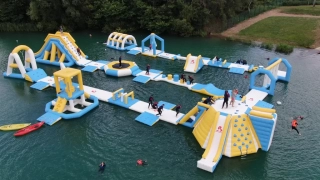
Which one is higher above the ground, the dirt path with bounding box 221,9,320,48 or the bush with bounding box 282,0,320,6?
the bush with bounding box 282,0,320,6

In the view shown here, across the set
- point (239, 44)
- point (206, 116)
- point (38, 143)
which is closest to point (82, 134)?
point (38, 143)

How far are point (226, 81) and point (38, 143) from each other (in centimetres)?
2246

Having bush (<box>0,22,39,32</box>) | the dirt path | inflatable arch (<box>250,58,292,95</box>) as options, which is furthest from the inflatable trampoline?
bush (<box>0,22,39,32</box>)

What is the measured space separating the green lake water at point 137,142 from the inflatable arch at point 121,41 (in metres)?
12.7

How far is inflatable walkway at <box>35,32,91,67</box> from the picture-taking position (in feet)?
136

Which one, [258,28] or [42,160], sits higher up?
[258,28]

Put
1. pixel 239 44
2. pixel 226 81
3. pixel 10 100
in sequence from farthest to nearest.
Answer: pixel 239 44, pixel 226 81, pixel 10 100

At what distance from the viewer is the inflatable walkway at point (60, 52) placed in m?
41.5

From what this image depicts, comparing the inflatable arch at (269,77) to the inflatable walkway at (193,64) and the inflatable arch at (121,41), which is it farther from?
the inflatable arch at (121,41)

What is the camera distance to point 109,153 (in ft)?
74.8

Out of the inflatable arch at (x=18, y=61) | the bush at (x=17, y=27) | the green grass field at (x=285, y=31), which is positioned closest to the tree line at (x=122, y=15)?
the bush at (x=17, y=27)

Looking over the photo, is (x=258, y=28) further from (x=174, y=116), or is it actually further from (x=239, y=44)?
(x=174, y=116)

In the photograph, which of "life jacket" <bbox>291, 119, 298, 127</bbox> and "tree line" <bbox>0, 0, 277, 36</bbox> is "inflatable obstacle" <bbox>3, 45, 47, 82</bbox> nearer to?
"tree line" <bbox>0, 0, 277, 36</bbox>

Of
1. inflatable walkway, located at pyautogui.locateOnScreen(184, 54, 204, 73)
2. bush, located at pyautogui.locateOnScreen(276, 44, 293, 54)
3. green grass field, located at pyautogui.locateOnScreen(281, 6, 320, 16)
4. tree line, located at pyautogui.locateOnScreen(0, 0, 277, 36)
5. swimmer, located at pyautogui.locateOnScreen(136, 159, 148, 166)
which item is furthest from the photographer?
green grass field, located at pyautogui.locateOnScreen(281, 6, 320, 16)
